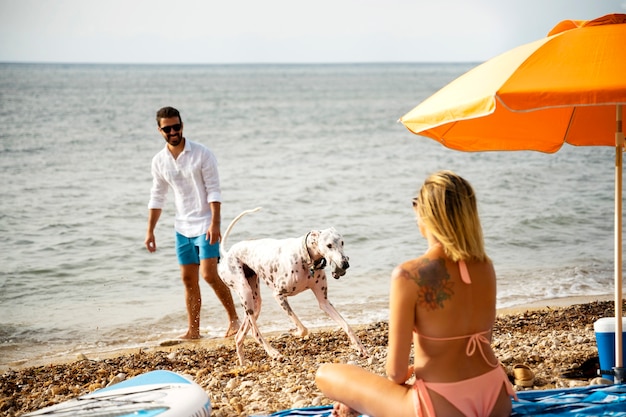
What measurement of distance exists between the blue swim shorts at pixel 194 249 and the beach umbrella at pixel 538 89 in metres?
2.96

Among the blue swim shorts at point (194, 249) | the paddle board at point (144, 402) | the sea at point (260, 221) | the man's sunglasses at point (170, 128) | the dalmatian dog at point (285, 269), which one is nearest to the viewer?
the paddle board at point (144, 402)

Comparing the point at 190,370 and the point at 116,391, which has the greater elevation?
the point at 116,391

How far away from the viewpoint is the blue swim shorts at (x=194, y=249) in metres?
7.60

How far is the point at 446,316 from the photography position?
3742 mm

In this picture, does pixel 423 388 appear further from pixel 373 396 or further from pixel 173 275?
pixel 173 275

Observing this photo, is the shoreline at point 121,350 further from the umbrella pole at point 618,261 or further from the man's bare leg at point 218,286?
the umbrella pole at point 618,261

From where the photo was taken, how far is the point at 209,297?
403 inches

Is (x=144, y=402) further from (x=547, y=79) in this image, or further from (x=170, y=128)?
(x=170, y=128)

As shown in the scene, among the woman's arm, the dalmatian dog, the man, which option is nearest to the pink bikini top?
the woman's arm

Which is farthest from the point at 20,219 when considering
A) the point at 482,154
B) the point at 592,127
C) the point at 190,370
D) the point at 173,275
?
the point at 482,154

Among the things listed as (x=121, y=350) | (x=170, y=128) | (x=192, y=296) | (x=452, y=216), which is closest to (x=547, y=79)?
(x=452, y=216)

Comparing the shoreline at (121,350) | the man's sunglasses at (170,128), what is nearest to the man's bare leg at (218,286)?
the shoreline at (121,350)

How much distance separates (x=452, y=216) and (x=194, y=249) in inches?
179

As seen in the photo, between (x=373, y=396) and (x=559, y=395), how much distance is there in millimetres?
1482
